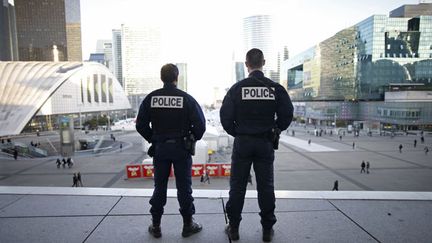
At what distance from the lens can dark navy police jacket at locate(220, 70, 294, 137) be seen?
298 centimetres

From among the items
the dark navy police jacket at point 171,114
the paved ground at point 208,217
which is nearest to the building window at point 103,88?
the paved ground at point 208,217

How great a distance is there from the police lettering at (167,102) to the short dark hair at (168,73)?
24 cm

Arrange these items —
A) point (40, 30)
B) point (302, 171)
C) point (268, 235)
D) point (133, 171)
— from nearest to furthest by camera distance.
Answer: point (268, 235) → point (133, 171) → point (302, 171) → point (40, 30)

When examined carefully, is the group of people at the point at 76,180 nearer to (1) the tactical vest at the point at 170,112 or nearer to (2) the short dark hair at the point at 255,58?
(1) the tactical vest at the point at 170,112

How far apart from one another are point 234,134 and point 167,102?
0.89 metres

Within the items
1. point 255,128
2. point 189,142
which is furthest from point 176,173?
point 255,128

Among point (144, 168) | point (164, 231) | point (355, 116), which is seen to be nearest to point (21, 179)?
point (144, 168)

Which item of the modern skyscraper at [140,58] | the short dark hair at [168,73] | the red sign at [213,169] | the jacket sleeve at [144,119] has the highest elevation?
the modern skyscraper at [140,58]

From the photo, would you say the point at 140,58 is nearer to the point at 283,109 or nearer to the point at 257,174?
the point at 283,109

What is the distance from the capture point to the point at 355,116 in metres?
75.3

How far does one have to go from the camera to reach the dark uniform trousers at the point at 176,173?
3082 millimetres

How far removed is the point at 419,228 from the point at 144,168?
18175 mm

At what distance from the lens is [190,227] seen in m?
2.95

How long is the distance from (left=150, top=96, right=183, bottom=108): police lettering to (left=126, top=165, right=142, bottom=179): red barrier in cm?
1703
